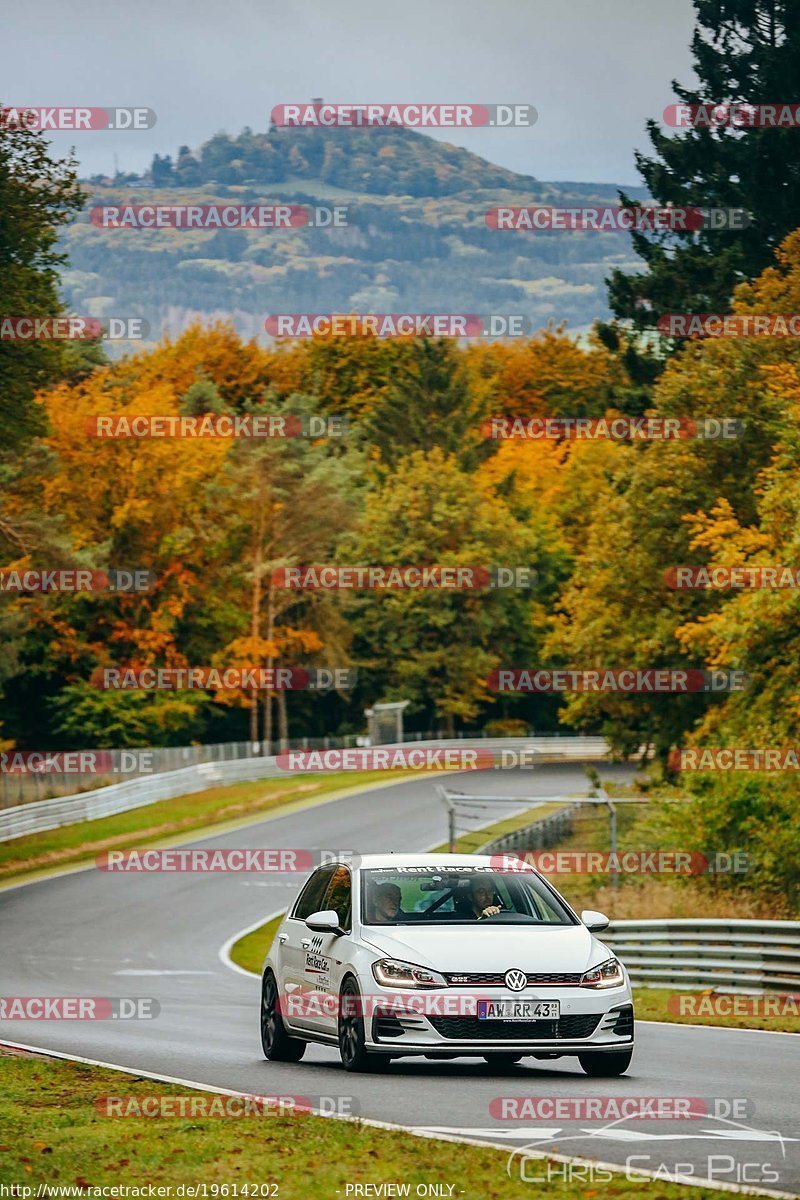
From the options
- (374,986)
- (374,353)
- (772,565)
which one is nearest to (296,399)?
(374,353)

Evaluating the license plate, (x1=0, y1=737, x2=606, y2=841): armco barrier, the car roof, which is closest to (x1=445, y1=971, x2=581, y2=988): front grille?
the license plate

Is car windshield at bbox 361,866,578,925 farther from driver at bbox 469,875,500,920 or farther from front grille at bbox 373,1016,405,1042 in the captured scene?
front grille at bbox 373,1016,405,1042

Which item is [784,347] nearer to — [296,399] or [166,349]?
[296,399]

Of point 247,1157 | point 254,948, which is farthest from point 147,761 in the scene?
point 247,1157

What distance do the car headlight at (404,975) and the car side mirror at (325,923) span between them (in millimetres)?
800

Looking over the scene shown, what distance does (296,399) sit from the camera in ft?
306

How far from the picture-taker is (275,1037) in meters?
15.1

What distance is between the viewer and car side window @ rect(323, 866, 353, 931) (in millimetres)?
14148

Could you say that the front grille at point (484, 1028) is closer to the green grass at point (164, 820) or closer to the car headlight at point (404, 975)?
the car headlight at point (404, 975)

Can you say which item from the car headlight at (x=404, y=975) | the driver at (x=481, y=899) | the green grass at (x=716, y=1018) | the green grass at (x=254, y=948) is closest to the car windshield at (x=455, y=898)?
the driver at (x=481, y=899)

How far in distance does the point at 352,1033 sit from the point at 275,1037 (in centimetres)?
189

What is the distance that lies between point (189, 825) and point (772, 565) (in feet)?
87.5

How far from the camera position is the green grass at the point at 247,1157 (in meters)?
8.62

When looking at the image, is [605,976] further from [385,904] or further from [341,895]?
[341,895]
